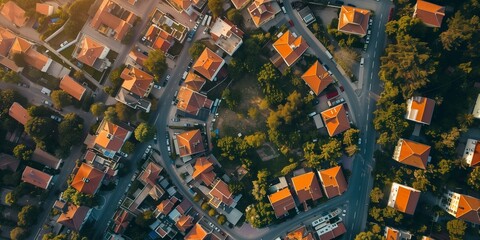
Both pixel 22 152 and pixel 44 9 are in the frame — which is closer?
pixel 22 152

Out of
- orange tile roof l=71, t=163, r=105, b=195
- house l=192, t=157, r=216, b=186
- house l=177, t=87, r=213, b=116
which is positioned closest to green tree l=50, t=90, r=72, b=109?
orange tile roof l=71, t=163, r=105, b=195

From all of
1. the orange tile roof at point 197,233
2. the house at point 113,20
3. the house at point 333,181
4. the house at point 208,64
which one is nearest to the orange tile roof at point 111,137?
the house at point 113,20

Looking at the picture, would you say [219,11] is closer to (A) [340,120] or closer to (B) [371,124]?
(A) [340,120]

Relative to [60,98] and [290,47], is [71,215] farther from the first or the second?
[290,47]

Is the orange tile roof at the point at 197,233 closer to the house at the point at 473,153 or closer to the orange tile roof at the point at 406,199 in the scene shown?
the orange tile roof at the point at 406,199

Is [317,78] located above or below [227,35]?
above

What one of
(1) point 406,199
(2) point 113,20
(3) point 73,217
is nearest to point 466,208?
(1) point 406,199
